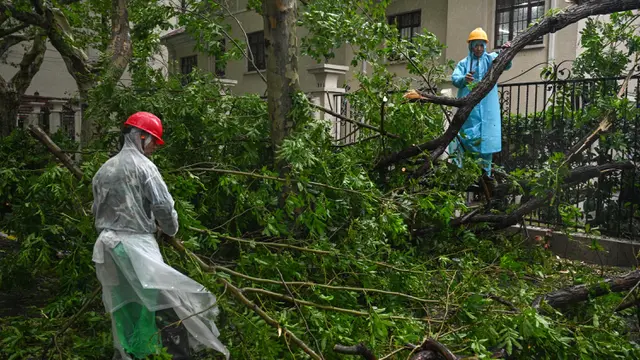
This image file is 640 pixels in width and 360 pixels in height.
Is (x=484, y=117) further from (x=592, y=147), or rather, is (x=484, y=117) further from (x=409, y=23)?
(x=409, y=23)

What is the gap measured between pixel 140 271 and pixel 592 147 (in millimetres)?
6239

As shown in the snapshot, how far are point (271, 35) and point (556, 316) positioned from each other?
3.38 metres

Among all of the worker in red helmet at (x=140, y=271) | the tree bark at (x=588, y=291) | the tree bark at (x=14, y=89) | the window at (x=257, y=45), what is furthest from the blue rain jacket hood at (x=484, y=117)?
the window at (x=257, y=45)

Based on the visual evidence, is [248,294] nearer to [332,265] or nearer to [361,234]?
[332,265]

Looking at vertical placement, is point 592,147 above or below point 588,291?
above

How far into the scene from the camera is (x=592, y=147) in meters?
8.05

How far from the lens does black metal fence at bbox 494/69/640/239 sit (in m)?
7.27

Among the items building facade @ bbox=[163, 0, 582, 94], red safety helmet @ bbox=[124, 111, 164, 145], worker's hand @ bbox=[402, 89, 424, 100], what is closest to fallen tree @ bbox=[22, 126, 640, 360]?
red safety helmet @ bbox=[124, 111, 164, 145]

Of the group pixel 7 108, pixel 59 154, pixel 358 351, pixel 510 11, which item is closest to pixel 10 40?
pixel 7 108

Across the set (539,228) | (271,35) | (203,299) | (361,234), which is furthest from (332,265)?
(539,228)

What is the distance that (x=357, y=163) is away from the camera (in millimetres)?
6156

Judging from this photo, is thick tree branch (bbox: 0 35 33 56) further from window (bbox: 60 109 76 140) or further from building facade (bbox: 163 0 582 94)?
building facade (bbox: 163 0 582 94)

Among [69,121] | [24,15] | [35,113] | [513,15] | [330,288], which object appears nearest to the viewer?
[330,288]

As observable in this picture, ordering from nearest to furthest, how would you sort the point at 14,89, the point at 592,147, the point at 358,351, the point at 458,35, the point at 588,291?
the point at 358,351 < the point at 588,291 < the point at 592,147 < the point at 14,89 < the point at 458,35
